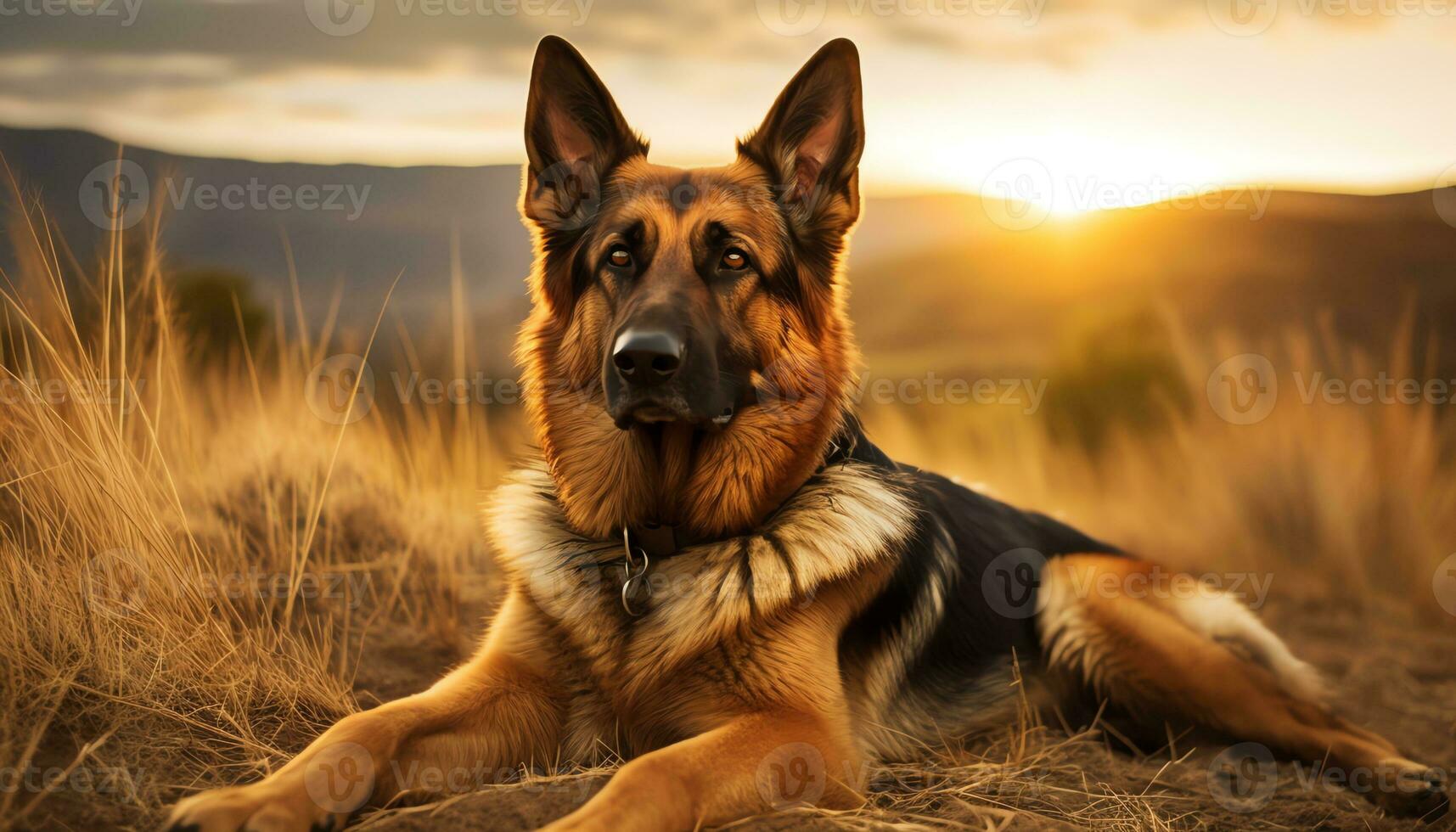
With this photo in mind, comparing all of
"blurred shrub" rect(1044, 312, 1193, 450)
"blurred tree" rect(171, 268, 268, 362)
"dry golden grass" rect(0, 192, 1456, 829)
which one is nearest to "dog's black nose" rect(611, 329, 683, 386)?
"dry golden grass" rect(0, 192, 1456, 829)

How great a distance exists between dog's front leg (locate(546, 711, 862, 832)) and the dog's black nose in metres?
1.19

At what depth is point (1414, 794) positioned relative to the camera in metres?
3.74

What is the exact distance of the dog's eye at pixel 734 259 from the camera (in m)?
3.61

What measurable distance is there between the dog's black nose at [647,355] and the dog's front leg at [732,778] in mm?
1193

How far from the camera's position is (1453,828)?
367 centimetres

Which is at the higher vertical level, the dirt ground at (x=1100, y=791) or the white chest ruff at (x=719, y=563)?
the white chest ruff at (x=719, y=563)

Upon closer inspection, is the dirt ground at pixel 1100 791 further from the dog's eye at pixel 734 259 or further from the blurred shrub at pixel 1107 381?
the blurred shrub at pixel 1107 381

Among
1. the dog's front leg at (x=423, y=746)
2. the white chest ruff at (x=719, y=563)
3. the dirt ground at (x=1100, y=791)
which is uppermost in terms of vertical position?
the white chest ruff at (x=719, y=563)

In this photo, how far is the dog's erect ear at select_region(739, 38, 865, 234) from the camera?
3.68 m

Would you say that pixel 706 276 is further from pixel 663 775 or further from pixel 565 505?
pixel 663 775

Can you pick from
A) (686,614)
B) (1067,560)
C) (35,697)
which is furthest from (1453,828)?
(35,697)

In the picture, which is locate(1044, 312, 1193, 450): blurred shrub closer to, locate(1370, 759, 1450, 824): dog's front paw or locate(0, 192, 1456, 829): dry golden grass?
locate(0, 192, 1456, 829): dry golden grass

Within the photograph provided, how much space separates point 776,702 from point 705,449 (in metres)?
0.99

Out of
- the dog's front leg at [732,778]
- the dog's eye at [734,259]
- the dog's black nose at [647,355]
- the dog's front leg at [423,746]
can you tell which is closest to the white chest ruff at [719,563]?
the dog's front leg at [423,746]
